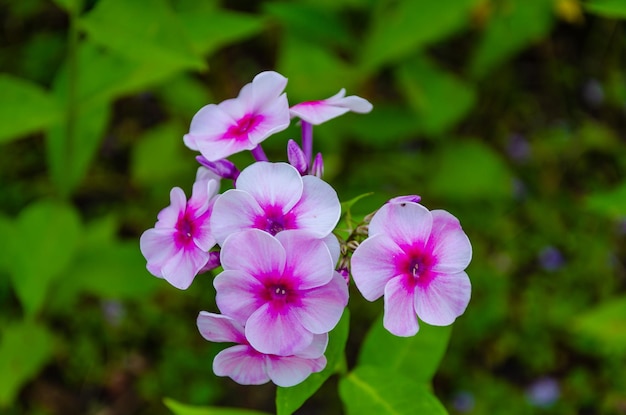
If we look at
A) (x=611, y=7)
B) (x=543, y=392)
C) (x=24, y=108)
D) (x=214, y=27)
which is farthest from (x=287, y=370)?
(x=543, y=392)

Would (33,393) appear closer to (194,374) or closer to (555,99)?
(194,374)

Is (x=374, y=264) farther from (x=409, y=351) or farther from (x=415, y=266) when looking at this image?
(x=409, y=351)

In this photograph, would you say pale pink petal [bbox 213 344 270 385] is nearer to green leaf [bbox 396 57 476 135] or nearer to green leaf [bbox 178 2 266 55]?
green leaf [bbox 178 2 266 55]

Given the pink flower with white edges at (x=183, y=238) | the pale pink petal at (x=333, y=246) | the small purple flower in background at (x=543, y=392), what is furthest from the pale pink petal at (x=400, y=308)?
the small purple flower in background at (x=543, y=392)

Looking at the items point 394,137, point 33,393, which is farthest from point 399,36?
point 33,393

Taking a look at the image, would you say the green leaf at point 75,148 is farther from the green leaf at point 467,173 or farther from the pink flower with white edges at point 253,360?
the green leaf at point 467,173

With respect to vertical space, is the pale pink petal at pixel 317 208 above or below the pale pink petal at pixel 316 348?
above

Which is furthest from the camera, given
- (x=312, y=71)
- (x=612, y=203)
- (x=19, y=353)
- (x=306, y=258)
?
(x=312, y=71)
